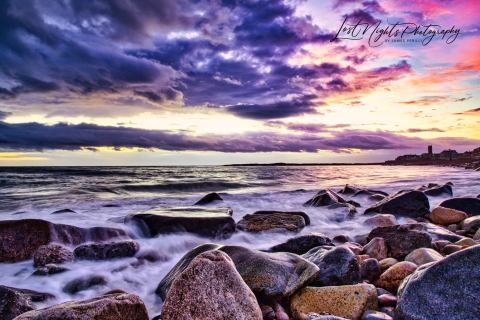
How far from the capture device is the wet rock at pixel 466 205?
323 inches

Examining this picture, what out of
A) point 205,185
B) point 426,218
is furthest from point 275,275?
point 205,185

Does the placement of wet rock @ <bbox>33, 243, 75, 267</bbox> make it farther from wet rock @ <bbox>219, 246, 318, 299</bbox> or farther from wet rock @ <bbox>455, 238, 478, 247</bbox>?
wet rock @ <bbox>455, 238, 478, 247</bbox>

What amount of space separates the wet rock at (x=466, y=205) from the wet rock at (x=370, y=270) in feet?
17.5

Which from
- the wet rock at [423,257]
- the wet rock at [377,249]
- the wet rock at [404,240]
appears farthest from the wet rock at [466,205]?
the wet rock at [423,257]

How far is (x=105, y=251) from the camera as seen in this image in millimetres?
5363

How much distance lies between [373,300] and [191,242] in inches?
150

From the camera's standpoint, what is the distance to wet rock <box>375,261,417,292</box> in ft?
12.3

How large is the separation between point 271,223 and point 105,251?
350cm

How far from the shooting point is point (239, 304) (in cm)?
268

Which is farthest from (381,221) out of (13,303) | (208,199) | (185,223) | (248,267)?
(13,303)

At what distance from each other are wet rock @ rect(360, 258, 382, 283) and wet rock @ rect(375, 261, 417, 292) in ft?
0.53

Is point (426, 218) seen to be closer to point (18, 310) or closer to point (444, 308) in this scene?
point (444, 308)

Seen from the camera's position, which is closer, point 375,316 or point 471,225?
point 375,316

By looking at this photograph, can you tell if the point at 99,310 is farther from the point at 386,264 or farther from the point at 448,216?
the point at 448,216
